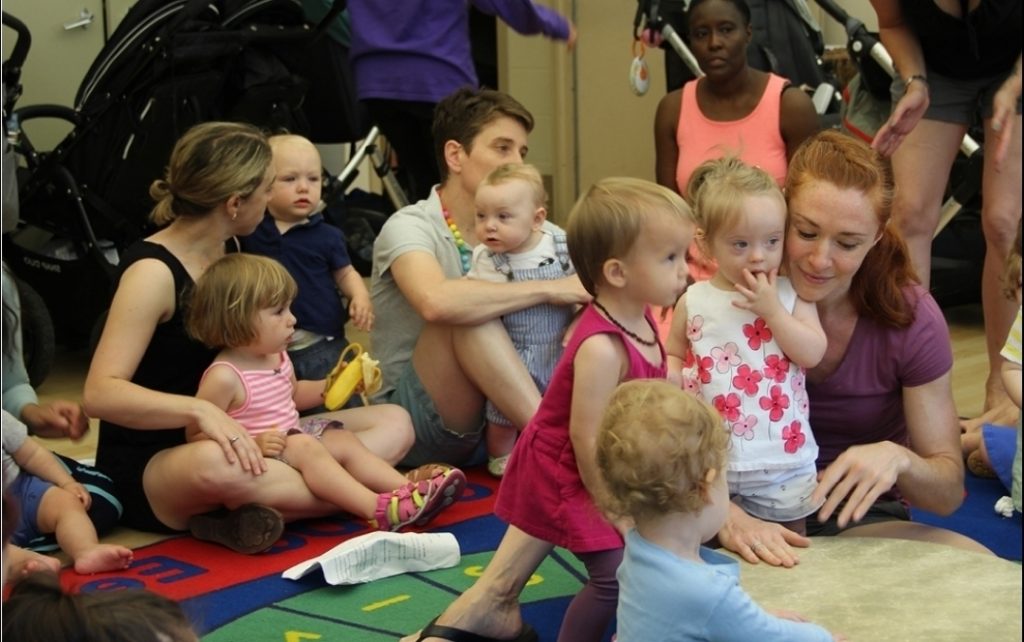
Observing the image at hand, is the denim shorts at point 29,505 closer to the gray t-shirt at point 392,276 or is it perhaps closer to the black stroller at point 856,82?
the gray t-shirt at point 392,276

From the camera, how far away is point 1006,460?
305 centimetres

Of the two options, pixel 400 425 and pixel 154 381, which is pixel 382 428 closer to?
pixel 400 425

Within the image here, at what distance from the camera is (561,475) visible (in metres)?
2.10

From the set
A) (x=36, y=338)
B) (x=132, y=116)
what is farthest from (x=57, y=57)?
(x=36, y=338)

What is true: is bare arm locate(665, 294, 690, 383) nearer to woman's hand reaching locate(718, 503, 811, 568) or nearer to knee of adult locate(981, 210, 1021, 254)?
woman's hand reaching locate(718, 503, 811, 568)

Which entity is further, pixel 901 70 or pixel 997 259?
pixel 997 259

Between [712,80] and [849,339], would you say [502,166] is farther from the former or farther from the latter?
[712,80]

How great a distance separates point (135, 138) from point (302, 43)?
566 mm

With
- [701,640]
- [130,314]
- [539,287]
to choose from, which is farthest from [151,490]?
[701,640]

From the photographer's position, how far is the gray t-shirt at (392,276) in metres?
3.16

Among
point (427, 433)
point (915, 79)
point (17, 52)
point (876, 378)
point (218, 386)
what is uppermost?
point (17, 52)

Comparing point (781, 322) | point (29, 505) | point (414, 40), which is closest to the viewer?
point (781, 322)

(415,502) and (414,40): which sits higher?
(414,40)

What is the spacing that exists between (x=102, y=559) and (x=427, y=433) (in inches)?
31.2
